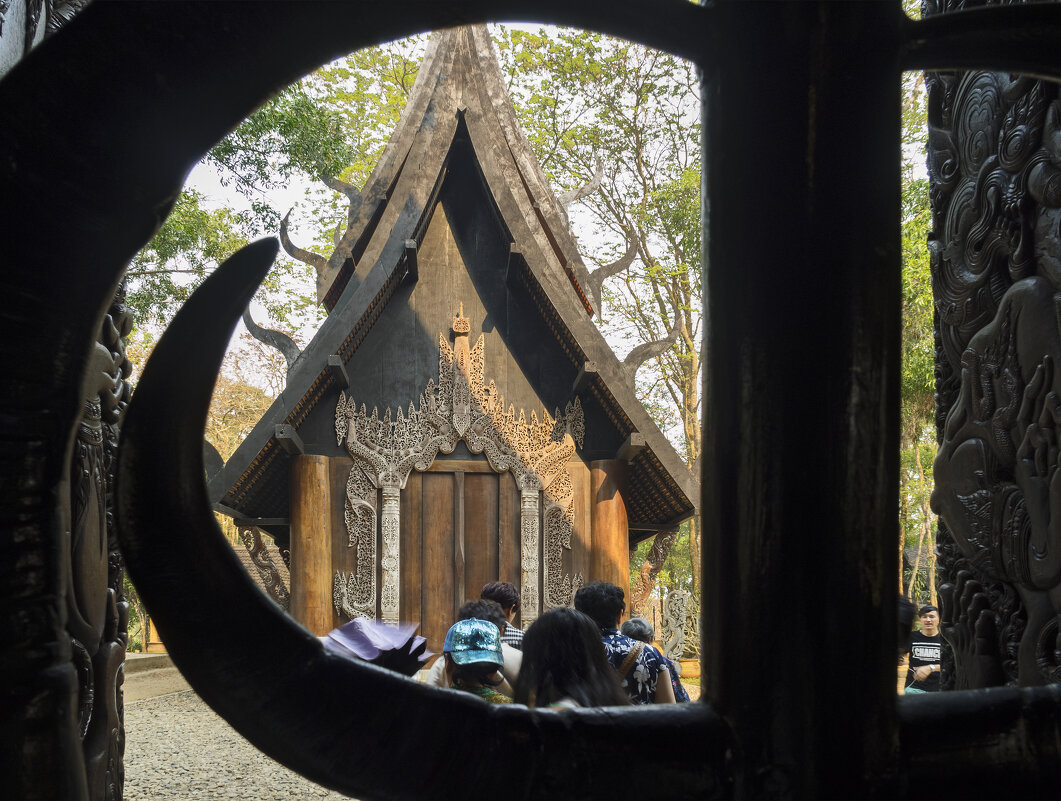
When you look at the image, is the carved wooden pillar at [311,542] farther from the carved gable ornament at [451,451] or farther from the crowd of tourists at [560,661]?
the crowd of tourists at [560,661]

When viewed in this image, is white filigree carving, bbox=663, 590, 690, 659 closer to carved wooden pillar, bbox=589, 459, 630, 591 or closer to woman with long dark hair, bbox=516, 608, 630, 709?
carved wooden pillar, bbox=589, 459, 630, 591

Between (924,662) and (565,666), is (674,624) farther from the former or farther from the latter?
(565,666)

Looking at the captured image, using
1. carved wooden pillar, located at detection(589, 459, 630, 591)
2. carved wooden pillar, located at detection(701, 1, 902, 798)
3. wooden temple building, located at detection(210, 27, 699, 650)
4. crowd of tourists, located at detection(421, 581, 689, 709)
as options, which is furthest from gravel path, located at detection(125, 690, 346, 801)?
carved wooden pillar, located at detection(701, 1, 902, 798)

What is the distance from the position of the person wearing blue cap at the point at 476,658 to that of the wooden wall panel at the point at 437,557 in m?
4.20

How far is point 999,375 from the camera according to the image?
2387 millimetres

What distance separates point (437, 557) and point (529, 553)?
83 cm

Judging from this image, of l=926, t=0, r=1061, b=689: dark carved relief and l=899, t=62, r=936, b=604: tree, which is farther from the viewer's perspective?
l=899, t=62, r=936, b=604: tree

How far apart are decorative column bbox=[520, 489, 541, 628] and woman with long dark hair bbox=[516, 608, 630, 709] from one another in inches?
187

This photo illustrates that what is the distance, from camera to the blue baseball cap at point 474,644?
3.48 meters

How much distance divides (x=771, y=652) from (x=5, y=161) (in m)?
0.56

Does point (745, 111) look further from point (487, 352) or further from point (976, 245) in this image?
point (487, 352)

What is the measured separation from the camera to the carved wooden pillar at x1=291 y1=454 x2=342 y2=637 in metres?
7.52

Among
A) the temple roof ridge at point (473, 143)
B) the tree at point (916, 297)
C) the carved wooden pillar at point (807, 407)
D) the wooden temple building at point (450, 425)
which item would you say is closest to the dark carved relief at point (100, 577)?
the carved wooden pillar at point (807, 407)

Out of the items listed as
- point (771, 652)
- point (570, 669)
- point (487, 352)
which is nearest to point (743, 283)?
point (771, 652)
